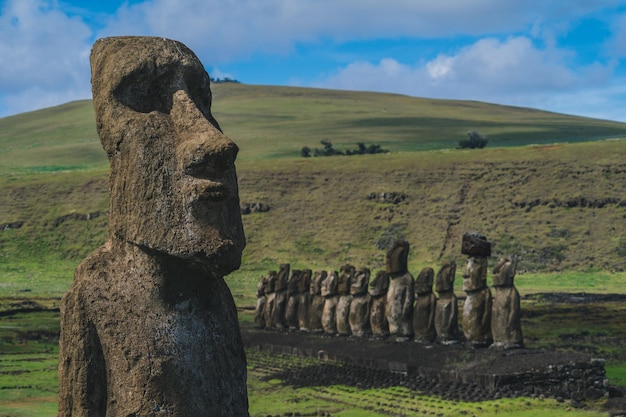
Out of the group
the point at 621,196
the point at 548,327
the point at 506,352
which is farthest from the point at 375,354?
the point at 621,196

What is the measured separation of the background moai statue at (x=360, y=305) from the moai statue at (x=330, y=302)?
119 centimetres

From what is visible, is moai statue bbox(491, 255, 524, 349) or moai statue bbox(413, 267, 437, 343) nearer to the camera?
moai statue bbox(491, 255, 524, 349)

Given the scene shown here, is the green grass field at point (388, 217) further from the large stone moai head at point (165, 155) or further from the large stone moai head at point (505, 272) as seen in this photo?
the large stone moai head at point (165, 155)

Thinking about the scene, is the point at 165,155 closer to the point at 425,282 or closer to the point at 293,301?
the point at 425,282

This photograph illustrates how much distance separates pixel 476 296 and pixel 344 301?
6.50m

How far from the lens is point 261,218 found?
65.2 m

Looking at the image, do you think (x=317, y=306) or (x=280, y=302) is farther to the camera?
(x=280, y=302)

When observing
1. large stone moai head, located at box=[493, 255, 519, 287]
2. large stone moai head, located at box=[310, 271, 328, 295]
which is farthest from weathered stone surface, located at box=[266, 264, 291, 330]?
large stone moai head, located at box=[493, 255, 519, 287]

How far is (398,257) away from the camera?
27969 millimetres

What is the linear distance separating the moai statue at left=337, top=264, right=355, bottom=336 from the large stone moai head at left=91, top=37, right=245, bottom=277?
78.4 ft

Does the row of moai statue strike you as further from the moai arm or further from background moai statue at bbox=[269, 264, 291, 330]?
the moai arm

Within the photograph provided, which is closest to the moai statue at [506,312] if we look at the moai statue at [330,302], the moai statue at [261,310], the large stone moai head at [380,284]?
the large stone moai head at [380,284]

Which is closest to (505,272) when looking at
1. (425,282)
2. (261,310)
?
(425,282)

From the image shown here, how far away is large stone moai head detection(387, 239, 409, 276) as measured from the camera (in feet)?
91.7
